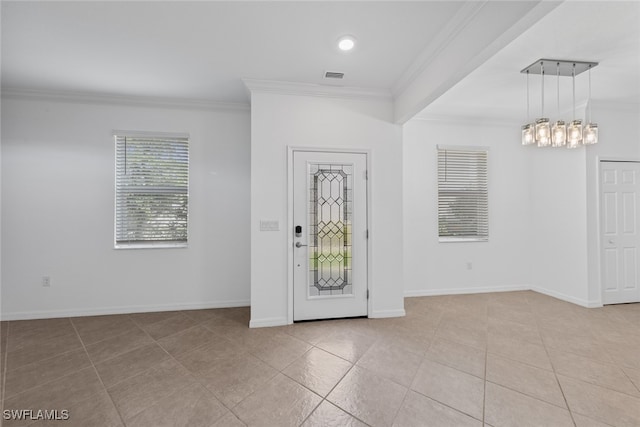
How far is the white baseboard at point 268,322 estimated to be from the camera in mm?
3373

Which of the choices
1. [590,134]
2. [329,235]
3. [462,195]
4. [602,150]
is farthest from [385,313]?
[602,150]

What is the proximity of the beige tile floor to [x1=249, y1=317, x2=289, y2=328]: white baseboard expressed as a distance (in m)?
0.11

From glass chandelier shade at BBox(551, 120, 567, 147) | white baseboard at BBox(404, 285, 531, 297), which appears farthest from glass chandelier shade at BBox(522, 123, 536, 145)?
white baseboard at BBox(404, 285, 531, 297)

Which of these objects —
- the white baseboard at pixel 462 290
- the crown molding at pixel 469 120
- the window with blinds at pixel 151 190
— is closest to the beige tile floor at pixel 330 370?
the white baseboard at pixel 462 290

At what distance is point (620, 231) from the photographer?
13.8 feet

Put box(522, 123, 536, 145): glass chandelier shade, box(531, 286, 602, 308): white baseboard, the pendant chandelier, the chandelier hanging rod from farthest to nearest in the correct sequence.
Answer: box(531, 286, 602, 308): white baseboard, box(522, 123, 536, 145): glass chandelier shade, the pendant chandelier, the chandelier hanging rod

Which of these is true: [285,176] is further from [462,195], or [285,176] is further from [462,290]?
[462,290]

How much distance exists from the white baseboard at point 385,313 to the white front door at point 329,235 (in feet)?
0.39

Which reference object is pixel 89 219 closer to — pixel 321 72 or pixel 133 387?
pixel 133 387

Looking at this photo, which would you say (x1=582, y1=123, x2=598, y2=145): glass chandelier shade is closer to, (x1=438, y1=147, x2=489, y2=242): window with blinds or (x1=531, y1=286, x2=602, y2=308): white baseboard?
(x1=438, y1=147, x2=489, y2=242): window with blinds

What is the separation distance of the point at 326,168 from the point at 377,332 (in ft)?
6.20

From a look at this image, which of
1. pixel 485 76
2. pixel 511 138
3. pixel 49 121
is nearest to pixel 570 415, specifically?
pixel 485 76

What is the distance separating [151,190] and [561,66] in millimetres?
4876

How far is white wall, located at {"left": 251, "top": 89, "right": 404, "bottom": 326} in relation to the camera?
11.2 ft
